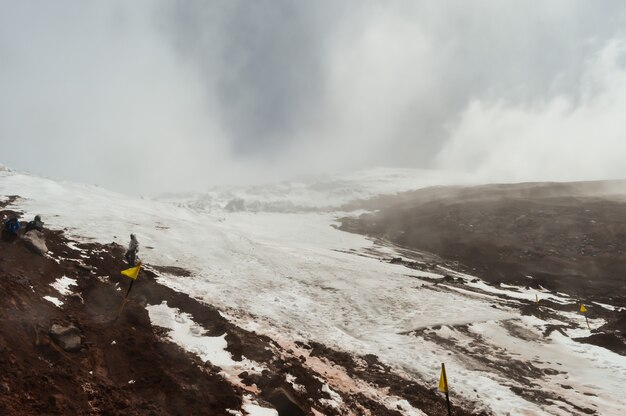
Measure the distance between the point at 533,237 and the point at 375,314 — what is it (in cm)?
4571

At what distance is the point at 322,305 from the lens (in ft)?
72.6

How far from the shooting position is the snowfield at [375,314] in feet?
47.6

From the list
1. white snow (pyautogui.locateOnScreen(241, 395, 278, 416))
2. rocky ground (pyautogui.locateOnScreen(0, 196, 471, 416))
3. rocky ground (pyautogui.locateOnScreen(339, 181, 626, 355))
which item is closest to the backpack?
rocky ground (pyautogui.locateOnScreen(0, 196, 471, 416))

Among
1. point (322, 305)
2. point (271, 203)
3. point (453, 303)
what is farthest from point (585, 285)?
point (271, 203)

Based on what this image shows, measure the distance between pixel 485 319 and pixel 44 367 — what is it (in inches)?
841

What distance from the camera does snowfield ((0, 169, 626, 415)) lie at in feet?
47.6

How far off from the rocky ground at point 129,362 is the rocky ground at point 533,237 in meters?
15.3

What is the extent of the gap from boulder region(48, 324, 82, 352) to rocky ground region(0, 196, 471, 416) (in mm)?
27

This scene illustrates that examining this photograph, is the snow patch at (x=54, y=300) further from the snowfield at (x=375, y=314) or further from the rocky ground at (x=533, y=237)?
the rocky ground at (x=533, y=237)

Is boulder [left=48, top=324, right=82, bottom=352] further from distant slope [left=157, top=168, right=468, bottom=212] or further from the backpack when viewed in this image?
distant slope [left=157, top=168, right=468, bottom=212]

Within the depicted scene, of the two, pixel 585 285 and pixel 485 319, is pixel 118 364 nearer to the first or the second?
pixel 485 319

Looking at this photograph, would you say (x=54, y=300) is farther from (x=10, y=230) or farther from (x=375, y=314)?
(x=375, y=314)

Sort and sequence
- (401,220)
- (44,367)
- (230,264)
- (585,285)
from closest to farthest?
(44,367), (230,264), (585,285), (401,220)

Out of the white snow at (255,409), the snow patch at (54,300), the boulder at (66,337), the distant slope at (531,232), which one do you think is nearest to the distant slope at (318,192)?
the distant slope at (531,232)
